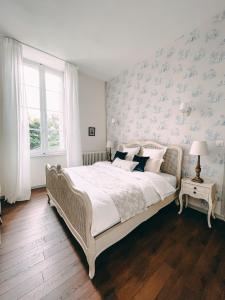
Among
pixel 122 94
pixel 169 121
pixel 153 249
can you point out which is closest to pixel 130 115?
pixel 122 94

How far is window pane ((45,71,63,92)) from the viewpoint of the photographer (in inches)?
140

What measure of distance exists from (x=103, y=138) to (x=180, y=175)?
2.64m

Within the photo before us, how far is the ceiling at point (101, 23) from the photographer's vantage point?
1.95m

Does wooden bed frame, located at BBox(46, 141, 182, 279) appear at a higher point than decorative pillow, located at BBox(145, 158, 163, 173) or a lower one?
lower

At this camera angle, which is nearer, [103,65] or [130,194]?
[130,194]

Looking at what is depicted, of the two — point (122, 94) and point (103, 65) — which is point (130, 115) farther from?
point (103, 65)

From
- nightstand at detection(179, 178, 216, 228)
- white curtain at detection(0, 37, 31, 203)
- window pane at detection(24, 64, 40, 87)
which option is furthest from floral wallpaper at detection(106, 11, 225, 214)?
white curtain at detection(0, 37, 31, 203)

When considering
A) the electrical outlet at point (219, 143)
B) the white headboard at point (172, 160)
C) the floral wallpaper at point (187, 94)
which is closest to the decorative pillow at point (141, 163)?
the white headboard at point (172, 160)

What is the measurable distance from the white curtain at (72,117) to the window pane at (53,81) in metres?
0.36

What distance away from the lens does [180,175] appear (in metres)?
2.64

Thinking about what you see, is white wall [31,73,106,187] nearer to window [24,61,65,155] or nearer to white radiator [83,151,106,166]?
white radiator [83,151,106,166]

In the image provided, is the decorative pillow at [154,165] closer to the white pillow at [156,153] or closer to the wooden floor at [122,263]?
the white pillow at [156,153]

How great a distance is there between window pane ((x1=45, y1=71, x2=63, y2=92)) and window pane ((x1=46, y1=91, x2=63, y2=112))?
0.40 feet

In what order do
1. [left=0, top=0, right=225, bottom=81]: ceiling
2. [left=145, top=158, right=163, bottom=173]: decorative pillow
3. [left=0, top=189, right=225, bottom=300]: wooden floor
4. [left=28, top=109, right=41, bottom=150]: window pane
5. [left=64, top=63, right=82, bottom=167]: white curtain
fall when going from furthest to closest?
1. [left=64, top=63, right=82, bottom=167]: white curtain
2. [left=28, top=109, right=41, bottom=150]: window pane
3. [left=145, top=158, right=163, bottom=173]: decorative pillow
4. [left=0, top=0, right=225, bottom=81]: ceiling
5. [left=0, top=189, right=225, bottom=300]: wooden floor
